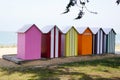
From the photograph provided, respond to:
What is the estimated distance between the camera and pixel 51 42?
44.8 ft

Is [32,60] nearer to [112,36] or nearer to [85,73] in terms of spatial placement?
[85,73]

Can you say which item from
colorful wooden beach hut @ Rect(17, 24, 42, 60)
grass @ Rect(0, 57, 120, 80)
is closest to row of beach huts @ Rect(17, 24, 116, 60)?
colorful wooden beach hut @ Rect(17, 24, 42, 60)

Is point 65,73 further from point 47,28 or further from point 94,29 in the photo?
point 94,29

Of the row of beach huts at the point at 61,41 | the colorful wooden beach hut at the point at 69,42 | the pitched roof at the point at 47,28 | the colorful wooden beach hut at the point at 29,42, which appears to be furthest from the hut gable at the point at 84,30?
the colorful wooden beach hut at the point at 29,42

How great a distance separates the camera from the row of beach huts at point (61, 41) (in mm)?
12844

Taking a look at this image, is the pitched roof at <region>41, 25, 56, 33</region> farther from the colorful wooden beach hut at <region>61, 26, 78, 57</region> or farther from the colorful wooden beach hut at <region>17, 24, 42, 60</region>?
the colorful wooden beach hut at <region>61, 26, 78, 57</region>

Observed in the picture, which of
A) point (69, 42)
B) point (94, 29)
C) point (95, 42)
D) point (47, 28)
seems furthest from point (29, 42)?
point (94, 29)

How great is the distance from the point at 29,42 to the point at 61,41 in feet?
7.59

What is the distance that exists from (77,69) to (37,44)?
3.45 metres

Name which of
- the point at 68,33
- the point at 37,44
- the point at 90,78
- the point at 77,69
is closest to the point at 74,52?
the point at 68,33

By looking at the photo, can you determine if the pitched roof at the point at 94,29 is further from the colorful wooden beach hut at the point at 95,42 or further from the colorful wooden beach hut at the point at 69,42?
the colorful wooden beach hut at the point at 69,42

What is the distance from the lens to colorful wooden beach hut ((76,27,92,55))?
49.9 feet

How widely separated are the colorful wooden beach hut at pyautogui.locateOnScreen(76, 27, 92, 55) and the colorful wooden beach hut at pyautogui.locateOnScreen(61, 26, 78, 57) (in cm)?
37

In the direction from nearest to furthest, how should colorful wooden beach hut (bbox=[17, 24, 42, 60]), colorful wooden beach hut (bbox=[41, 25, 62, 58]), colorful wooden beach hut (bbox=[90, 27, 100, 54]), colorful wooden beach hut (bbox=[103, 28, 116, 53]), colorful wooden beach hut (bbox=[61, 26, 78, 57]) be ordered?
colorful wooden beach hut (bbox=[17, 24, 42, 60]) < colorful wooden beach hut (bbox=[41, 25, 62, 58]) < colorful wooden beach hut (bbox=[61, 26, 78, 57]) < colorful wooden beach hut (bbox=[90, 27, 100, 54]) < colorful wooden beach hut (bbox=[103, 28, 116, 53])
